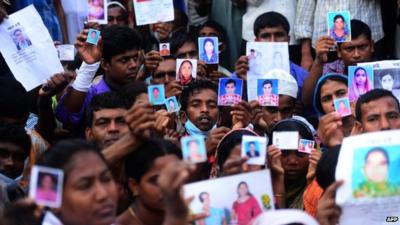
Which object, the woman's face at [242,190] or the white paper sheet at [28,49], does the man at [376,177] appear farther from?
the white paper sheet at [28,49]

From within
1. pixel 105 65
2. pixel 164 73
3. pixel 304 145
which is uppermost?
pixel 105 65

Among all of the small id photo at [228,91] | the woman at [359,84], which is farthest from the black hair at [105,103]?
the woman at [359,84]

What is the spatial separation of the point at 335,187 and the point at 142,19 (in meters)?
3.67

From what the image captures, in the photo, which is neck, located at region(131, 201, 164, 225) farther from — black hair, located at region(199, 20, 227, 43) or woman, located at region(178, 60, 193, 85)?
black hair, located at region(199, 20, 227, 43)

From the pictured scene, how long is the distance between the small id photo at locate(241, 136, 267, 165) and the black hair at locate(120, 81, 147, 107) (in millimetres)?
1474

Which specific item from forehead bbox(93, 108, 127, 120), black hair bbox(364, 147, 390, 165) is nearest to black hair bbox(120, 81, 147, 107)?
forehead bbox(93, 108, 127, 120)

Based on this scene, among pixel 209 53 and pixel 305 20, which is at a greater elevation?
pixel 305 20

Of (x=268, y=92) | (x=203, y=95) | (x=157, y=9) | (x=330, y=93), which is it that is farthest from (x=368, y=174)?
(x=157, y=9)

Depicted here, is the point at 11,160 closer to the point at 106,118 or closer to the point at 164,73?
the point at 106,118

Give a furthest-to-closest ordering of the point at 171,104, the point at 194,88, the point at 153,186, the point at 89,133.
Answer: the point at 194,88, the point at 171,104, the point at 89,133, the point at 153,186

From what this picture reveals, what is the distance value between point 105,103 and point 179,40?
7.36ft

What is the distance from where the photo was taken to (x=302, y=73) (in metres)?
7.52

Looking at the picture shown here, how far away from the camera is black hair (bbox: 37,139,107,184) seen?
373 centimetres

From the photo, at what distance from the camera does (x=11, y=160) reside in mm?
A: 5434
